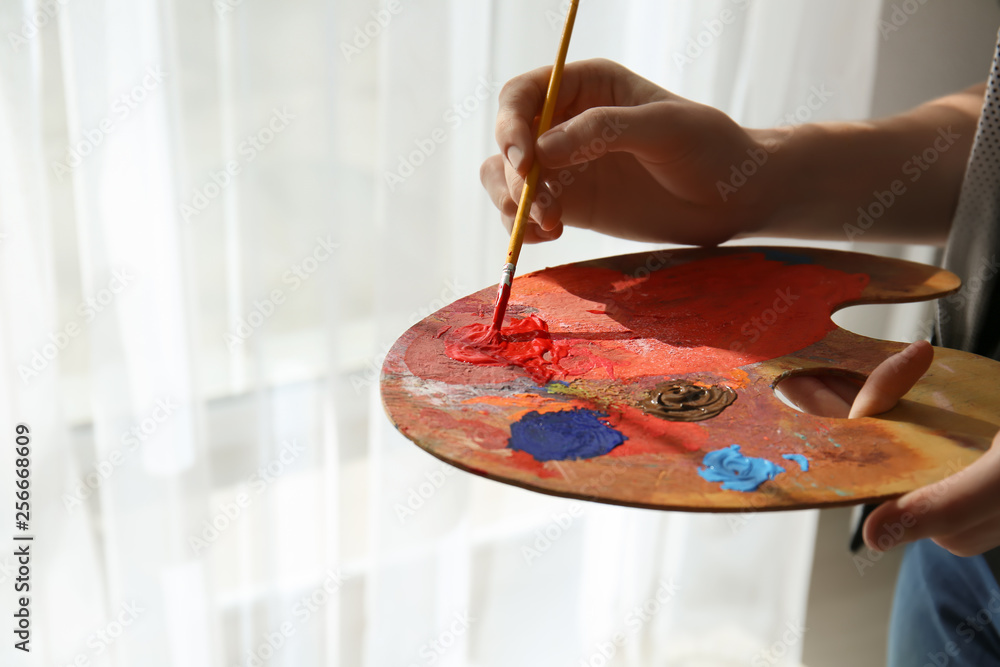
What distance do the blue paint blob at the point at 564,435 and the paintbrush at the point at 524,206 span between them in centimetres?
15

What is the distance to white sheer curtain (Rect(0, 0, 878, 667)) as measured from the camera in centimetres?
102

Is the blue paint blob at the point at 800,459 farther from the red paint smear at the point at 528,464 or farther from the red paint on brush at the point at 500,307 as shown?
the red paint on brush at the point at 500,307

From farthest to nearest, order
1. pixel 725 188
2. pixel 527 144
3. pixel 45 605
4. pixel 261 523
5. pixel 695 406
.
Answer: pixel 261 523 < pixel 45 605 < pixel 725 188 < pixel 527 144 < pixel 695 406

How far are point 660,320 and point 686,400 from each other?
158mm

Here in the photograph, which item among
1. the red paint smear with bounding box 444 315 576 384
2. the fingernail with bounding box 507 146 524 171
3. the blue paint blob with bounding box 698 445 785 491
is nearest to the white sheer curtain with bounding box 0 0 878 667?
the fingernail with bounding box 507 146 524 171

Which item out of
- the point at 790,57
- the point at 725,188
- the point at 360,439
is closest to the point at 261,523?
the point at 360,439

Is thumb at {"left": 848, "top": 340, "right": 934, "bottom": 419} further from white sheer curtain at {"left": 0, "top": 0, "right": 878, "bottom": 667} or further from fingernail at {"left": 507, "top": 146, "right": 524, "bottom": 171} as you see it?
white sheer curtain at {"left": 0, "top": 0, "right": 878, "bottom": 667}

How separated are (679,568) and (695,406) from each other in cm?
121

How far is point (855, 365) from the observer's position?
2.24 ft

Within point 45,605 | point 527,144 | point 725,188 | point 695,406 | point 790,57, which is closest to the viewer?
point 695,406

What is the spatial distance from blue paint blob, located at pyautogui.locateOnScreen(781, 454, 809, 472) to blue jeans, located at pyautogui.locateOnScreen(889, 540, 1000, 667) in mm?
445

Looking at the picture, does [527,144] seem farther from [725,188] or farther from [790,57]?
[790,57]

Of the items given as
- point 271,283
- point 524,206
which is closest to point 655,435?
point 524,206

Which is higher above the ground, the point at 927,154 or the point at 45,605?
the point at 927,154
